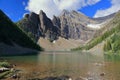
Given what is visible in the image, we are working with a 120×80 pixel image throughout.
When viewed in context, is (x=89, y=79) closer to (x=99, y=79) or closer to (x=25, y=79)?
(x=99, y=79)

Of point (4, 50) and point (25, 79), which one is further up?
point (4, 50)

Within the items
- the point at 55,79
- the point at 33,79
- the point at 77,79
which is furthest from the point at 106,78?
the point at 33,79

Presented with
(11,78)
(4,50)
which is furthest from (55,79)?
(4,50)

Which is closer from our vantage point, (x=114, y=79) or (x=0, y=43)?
(x=114, y=79)

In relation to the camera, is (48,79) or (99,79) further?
(99,79)

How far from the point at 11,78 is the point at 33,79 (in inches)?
164

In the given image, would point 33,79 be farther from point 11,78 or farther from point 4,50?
point 4,50

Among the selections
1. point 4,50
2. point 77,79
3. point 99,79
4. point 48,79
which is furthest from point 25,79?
point 4,50

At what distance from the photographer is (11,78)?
4825 centimetres

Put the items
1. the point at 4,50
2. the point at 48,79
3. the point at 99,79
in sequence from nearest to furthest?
the point at 48,79
the point at 99,79
the point at 4,50

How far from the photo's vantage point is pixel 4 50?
193500mm

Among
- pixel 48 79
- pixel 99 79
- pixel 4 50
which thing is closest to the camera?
pixel 48 79

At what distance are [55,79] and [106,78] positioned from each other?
35.9 feet

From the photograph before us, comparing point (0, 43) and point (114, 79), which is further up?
point (0, 43)
